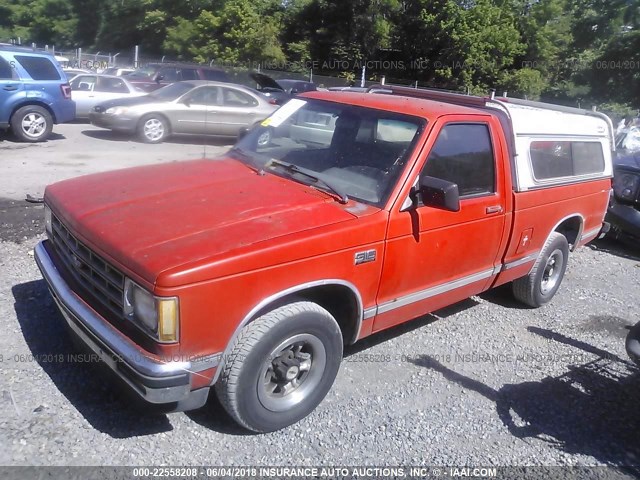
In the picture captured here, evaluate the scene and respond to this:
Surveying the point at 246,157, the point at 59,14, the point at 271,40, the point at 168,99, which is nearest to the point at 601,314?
the point at 246,157

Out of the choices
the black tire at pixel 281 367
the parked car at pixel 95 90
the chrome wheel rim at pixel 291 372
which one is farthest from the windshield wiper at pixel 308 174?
the parked car at pixel 95 90

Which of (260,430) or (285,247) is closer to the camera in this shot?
(285,247)

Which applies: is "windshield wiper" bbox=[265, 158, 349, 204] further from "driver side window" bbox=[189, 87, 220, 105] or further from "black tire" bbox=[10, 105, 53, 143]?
"driver side window" bbox=[189, 87, 220, 105]

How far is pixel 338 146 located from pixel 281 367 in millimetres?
1643

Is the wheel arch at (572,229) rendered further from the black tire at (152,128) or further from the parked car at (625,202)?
the black tire at (152,128)

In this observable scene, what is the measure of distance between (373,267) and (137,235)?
4.55 ft

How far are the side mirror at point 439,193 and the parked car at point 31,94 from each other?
33.5 ft

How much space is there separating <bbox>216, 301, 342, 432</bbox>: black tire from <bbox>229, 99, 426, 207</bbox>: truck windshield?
90cm

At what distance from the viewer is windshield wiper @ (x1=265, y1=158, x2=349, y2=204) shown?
3.80 m

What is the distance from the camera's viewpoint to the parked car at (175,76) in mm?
18188

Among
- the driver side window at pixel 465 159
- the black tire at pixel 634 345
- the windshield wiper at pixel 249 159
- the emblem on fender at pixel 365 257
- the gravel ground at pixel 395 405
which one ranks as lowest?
the gravel ground at pixel 395 405

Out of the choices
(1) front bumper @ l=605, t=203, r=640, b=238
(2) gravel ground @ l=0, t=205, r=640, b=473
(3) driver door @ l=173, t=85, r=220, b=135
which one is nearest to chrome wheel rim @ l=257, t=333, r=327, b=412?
(2) gravel ground @ l=0, t=205, r=640, b=473

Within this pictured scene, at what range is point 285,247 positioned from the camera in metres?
3.19

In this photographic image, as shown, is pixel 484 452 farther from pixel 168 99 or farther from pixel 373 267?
pixel 168 99
